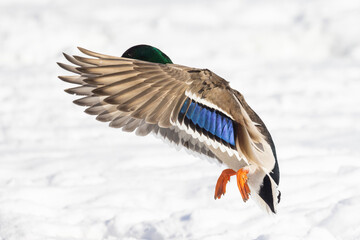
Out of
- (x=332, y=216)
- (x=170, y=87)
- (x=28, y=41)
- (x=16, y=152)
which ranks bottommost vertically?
(x=332, y=216)

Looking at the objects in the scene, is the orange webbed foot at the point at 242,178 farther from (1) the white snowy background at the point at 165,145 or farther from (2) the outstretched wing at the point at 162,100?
(1) the white snowy background at the point at 165,145

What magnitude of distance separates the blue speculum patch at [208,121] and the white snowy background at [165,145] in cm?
91

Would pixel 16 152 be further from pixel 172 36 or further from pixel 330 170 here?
pixel 172 36

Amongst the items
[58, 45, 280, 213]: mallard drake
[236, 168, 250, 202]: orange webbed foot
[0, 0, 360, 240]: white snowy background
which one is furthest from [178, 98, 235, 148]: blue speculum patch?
[0, 0, 360, 240]: white snowy background

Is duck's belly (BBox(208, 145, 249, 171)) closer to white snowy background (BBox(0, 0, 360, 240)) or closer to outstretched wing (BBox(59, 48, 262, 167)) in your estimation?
outstretched wing (BBox(59, 48, 262, 167))

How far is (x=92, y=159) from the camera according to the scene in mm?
4355

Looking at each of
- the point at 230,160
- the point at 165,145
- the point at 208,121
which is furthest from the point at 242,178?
the point at 165,145

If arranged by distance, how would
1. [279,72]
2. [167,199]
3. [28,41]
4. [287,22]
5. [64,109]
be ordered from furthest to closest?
1. [287,22]
2. [28,41]
3. [279,72]
4. [64,109]
5. [167,199]

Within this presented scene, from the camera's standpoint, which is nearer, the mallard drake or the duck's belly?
the mallard drake

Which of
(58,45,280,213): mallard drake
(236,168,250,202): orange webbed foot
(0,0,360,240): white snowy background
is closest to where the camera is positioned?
(58,45,280,213): mallard drake

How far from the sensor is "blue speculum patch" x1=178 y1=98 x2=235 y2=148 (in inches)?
89.7

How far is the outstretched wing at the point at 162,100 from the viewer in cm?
224

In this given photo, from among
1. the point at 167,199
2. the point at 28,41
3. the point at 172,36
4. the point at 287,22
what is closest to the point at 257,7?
the point at 287,22

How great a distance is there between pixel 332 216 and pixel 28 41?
5017 millimetres
